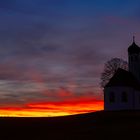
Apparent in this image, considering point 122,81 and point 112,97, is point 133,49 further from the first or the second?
point 112,97

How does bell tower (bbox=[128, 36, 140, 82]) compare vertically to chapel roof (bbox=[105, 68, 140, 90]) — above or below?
above

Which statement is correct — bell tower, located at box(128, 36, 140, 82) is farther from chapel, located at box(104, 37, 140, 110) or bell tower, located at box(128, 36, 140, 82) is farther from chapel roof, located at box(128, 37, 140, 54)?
chapel, located at box(104, 37, 140, 110)

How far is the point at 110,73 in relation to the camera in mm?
71750

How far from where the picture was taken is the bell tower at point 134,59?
2798 inches

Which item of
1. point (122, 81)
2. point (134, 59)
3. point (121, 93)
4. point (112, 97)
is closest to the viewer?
point (121, 93)

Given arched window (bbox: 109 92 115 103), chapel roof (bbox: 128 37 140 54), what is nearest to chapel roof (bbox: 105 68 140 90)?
arched window (bbox: 109 92 115 103)

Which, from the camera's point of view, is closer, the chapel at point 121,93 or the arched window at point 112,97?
the chapel at point 121,93

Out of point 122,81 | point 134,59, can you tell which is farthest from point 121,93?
point 134,59

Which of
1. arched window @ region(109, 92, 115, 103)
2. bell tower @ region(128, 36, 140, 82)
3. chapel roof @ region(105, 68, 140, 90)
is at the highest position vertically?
bell tower @ region(128, 36, 140, 82)

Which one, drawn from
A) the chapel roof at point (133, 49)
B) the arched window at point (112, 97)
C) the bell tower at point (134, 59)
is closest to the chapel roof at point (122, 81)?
the arched window at point (112, 97)

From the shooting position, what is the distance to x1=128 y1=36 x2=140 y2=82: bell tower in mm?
71062

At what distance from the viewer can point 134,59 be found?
71.6m

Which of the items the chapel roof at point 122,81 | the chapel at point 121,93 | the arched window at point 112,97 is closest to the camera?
the chapel at point 121,93

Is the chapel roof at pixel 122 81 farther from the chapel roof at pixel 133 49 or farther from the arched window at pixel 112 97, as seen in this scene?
the chapel roof at pixel 133 49
